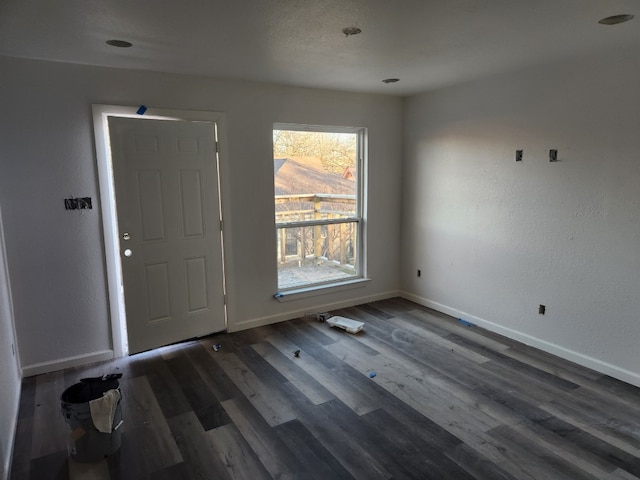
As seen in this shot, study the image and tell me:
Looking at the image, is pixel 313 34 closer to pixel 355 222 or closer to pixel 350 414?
pixel 350 414

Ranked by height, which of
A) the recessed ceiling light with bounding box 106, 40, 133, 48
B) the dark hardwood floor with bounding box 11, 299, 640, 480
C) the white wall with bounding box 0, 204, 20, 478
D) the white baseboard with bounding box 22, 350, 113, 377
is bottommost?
the dark hardwood floor with bounding box 11, 299, 640, 480

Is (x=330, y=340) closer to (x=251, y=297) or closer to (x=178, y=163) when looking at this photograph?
(x=251, y=297)

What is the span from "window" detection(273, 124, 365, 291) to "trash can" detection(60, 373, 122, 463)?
2.26 m

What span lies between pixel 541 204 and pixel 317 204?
7.11ft

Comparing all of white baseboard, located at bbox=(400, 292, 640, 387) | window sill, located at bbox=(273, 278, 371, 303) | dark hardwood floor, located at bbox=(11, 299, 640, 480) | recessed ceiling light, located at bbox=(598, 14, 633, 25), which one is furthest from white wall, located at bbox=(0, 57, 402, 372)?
recessed ceiling light, located at bbox=(598, 14, 633, 25)

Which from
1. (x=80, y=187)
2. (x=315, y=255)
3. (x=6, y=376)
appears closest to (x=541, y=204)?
(x=315, y=255)

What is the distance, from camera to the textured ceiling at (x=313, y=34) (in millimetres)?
2066

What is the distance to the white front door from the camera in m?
3.38

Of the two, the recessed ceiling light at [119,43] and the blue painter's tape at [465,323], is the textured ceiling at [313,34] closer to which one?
the recessed ceiling light at [119,43]

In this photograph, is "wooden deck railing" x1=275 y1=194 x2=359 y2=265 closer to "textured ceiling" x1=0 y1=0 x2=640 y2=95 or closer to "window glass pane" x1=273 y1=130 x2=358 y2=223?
"window glass pane" x1=273 y1=130 x2=358 y2=223

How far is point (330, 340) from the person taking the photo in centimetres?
383

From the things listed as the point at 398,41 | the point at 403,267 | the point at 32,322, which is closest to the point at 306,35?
the point at 398,41

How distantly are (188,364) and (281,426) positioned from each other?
119 centimetres

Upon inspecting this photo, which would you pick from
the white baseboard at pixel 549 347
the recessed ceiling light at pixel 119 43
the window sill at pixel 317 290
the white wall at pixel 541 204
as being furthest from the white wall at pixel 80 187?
the white baseboard at pixel 549 347
